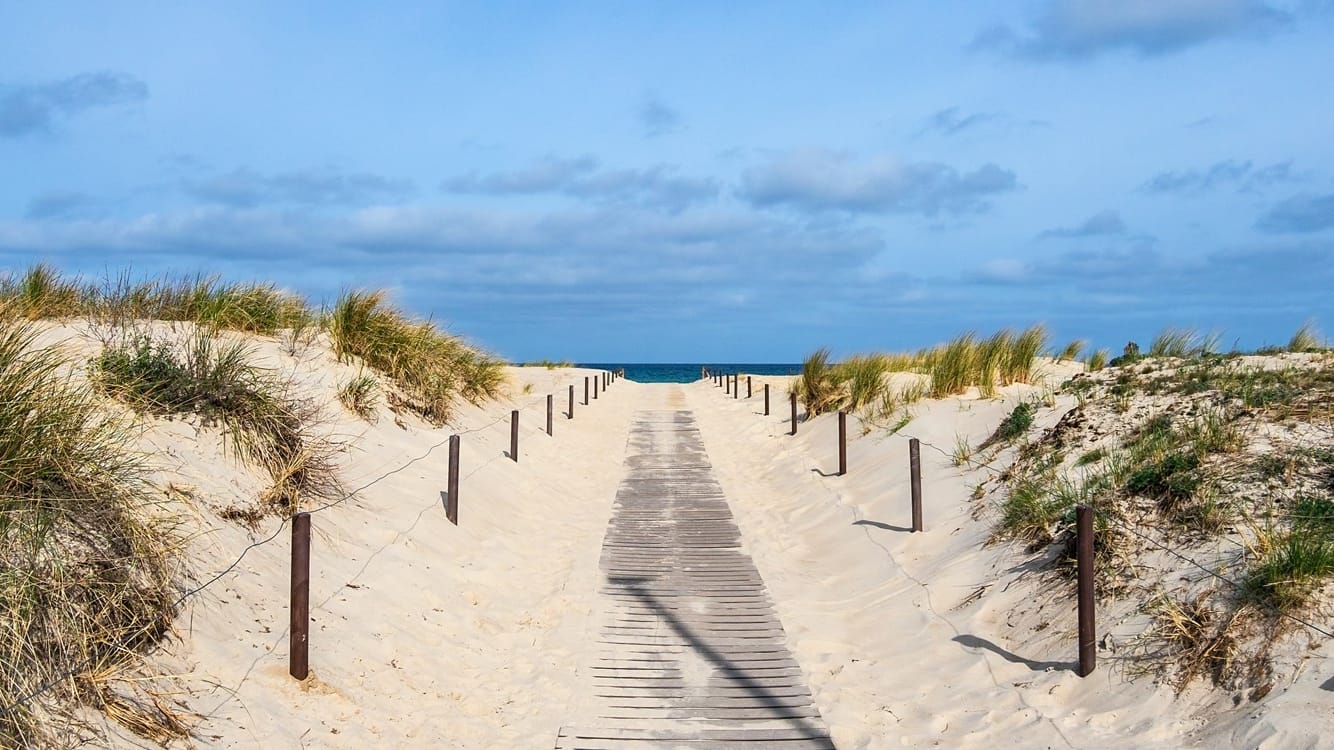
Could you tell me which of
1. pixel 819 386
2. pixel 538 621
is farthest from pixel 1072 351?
pixel 538 621

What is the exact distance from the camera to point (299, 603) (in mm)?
5812

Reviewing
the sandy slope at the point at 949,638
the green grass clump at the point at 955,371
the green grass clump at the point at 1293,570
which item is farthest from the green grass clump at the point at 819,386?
the green grass clump at the point at 1293,570

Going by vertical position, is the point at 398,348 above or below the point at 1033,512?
above

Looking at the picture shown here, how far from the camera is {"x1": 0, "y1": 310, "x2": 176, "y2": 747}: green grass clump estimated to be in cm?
435

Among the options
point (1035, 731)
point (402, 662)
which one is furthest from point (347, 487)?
point (1035, 731)

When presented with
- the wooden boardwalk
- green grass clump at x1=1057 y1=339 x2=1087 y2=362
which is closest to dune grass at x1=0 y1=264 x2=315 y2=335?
the wooden boardwalk

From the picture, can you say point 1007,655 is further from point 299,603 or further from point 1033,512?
point 299,603

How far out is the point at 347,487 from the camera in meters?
9.62

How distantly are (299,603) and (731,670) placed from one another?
3082 millimetres

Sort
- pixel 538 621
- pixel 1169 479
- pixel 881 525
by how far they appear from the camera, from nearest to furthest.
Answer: pixel 1169 479, pixel 538 621, pixel 881 525

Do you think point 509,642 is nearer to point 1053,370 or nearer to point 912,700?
point 912,700

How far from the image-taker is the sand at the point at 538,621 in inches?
214

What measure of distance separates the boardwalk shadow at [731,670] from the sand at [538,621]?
0.69 ft

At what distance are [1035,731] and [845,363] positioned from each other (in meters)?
16.0
